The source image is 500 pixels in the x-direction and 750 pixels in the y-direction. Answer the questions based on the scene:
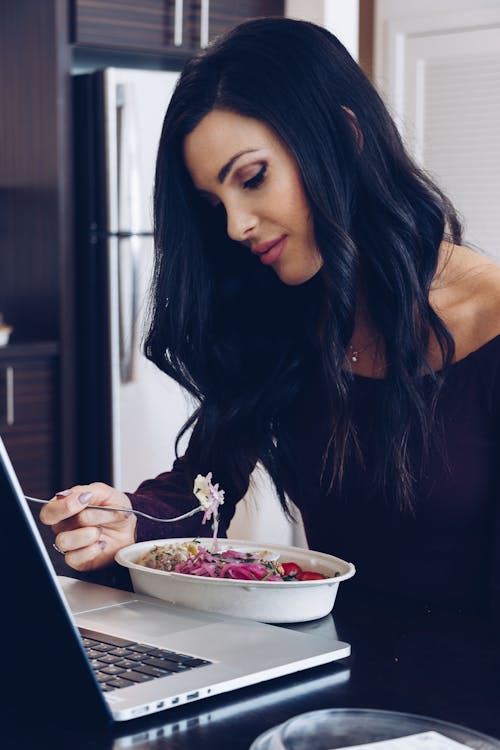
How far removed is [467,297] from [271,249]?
0.29 m

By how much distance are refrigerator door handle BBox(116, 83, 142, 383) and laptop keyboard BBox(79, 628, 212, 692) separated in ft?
8.33

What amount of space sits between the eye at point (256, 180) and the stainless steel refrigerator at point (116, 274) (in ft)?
6.35

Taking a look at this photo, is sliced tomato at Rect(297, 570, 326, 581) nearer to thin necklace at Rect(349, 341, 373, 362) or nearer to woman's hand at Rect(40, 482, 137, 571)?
woman's hand at Rect(40, 482, 137, 571)

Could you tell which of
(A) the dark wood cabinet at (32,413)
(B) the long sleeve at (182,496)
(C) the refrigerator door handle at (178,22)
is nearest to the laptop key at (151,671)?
(B) the long sleeve at (182,496)

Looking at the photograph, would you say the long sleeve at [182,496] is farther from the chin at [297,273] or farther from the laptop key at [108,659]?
the laptop key at [108,659]

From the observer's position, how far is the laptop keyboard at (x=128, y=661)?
0.86 m

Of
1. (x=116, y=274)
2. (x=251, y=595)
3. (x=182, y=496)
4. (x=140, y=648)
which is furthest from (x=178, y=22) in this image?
(x=140, y=648)

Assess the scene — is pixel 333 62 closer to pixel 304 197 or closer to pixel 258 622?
pixel 304 197

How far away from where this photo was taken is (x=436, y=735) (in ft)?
2.34

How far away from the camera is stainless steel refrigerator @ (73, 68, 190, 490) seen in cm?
346

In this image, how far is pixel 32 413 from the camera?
341cm

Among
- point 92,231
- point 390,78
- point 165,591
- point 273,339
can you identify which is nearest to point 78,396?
point 92,231

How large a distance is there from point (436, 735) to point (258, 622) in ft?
1.11

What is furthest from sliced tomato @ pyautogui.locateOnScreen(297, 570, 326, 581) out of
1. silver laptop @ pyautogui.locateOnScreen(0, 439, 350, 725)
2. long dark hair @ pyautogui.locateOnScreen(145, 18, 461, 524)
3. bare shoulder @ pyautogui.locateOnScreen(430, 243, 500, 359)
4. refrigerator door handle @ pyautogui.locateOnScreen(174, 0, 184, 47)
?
refrigerator door handle @ pyautogui.locateOnScreen(174, 0, 184, 47)
